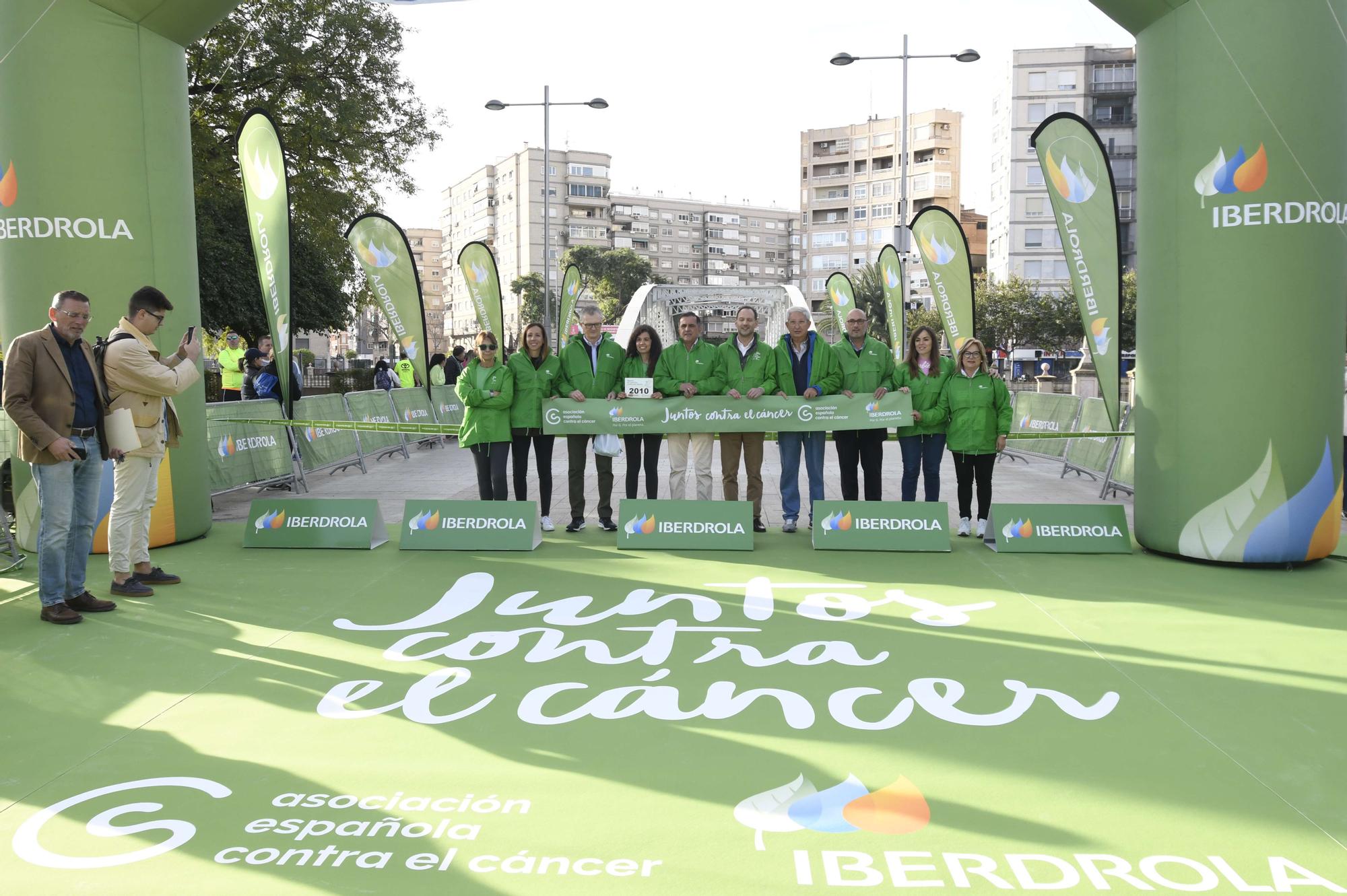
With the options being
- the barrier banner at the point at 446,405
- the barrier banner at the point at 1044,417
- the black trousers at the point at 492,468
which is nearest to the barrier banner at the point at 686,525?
the black trousers at the point at 492,468

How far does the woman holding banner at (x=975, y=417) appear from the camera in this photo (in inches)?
325

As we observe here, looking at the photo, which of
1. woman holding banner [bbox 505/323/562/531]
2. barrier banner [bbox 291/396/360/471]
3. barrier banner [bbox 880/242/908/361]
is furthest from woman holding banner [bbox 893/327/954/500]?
barrier banner [bbox 880/242/908/361]

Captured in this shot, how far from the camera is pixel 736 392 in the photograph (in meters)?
8.60

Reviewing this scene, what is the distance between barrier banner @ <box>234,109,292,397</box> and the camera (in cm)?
891

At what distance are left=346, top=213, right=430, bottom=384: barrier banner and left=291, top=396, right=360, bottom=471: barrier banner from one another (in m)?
1.39

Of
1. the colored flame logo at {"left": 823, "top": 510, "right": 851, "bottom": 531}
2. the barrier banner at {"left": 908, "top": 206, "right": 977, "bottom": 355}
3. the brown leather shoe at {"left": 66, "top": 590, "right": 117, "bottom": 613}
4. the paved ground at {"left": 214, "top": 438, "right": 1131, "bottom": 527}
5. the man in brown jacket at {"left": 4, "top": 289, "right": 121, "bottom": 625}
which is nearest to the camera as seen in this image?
the man in brown jacket at {"left": 4, "top": 289, "right": 121, "bottom": 625}

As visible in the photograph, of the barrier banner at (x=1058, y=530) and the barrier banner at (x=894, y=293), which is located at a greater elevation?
the barrier banner at (x=894, y=293)

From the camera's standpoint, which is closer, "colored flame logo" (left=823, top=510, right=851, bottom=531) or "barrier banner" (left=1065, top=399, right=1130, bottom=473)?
"colored flame logo" (left=823, top=510, right=851, bottom=531)

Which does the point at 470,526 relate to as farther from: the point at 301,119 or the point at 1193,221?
the point at 301,119

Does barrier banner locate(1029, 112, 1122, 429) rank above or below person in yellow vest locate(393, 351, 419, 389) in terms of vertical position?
above

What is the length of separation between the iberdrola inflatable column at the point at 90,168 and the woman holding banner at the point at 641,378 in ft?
12.4

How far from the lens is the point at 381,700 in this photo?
14.8ft

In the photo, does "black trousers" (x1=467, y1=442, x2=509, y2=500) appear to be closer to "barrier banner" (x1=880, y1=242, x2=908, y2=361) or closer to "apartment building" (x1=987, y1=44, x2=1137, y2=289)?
"barrier banner" (x1=880, y1=242, x2=908, y2=361)

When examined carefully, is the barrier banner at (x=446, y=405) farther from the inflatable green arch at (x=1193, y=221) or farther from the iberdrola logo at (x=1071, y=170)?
the iberdrola logo at (x=1071, y=170)
